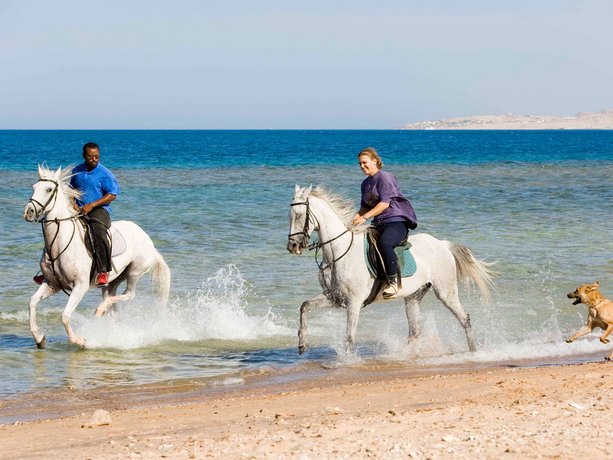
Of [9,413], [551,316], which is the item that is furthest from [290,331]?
[9,413]

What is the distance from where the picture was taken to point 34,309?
11539 mm

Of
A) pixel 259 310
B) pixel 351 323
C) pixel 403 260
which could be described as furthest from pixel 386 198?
pixel 259 310

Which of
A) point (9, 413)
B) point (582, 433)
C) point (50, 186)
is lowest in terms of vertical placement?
point (9, 413)

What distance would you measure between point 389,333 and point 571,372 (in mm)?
3345

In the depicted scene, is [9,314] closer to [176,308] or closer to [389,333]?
[176,308]

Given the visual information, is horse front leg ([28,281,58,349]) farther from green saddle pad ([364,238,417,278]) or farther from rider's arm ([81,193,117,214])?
green saddle pad ([364,238,417,278])

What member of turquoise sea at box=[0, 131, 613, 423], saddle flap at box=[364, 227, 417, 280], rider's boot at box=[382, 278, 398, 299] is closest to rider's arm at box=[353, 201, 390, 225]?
saddle flap at box=[364, 227, 417, 280]

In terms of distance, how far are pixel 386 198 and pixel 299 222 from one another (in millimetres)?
974

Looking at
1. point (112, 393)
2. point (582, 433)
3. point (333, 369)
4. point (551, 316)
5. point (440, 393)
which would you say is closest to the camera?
point (582, 433)

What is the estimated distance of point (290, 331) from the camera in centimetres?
1314

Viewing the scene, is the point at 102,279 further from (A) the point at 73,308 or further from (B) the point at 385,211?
(B) the point at 385,211

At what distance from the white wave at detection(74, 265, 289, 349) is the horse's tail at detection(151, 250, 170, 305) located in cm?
19

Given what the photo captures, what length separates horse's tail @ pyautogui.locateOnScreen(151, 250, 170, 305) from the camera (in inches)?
521

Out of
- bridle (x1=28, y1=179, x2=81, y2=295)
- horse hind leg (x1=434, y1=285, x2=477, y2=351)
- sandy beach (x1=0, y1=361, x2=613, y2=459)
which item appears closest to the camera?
sandy beach (x1=0, y1=361, x2=613, y2=459)
